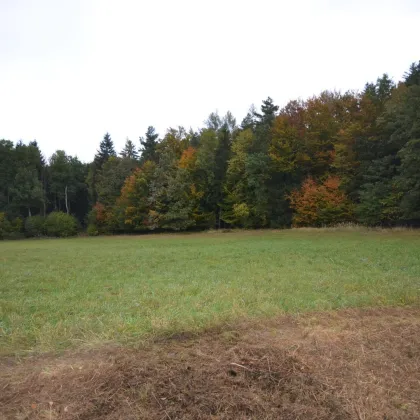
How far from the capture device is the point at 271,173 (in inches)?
1582

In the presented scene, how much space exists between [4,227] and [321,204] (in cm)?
5111

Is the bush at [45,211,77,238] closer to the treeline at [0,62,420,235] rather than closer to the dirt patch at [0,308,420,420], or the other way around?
the treeline at [0,62,420,235]

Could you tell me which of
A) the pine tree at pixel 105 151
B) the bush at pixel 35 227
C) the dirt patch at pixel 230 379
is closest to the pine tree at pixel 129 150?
the pine tree at pixel 105 151

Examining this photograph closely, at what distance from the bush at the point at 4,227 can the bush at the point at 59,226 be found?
610 cm

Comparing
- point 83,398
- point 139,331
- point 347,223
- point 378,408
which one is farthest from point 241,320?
point 347,223

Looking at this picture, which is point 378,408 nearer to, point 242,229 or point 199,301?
point 199,301

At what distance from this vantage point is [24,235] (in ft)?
187

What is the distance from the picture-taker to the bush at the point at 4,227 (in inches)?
2163

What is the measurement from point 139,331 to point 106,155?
66.1 meters

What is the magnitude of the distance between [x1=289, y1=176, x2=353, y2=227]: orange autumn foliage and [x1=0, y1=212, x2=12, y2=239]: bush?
47.4 meters

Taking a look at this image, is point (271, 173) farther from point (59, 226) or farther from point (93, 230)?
point (59, 226)

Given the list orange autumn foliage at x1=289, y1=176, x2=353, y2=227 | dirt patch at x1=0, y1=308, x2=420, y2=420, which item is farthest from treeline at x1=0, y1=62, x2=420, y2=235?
dirt patch at x1=0, y1=308, x2=420, y2=420

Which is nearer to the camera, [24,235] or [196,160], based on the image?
[196,160]

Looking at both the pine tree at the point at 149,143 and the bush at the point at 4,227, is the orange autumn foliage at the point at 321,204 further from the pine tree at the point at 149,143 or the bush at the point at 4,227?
the bush at the point at 4,227
